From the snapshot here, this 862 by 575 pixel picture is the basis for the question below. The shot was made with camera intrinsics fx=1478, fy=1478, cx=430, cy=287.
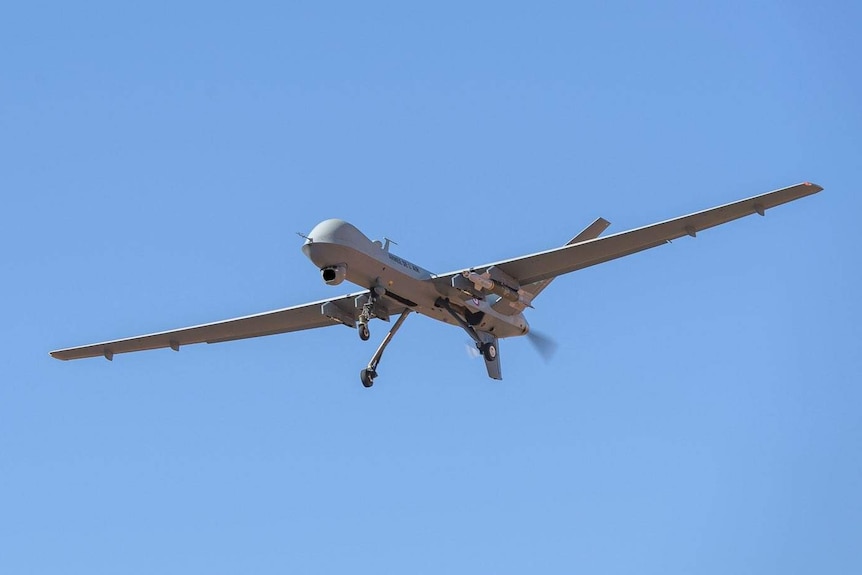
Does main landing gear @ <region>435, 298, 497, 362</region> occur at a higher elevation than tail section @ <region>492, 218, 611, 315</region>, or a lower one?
lower

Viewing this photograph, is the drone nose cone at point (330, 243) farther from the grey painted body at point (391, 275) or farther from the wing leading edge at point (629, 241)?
the wing leading edge at point (629, 241)

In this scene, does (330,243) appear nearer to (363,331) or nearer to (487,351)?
(363,331)

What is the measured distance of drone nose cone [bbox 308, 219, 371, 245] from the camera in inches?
1566

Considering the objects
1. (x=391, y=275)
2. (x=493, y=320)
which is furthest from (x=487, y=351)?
(x=391, y=275)

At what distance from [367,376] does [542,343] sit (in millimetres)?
5917

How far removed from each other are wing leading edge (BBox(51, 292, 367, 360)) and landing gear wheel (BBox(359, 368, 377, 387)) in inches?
109

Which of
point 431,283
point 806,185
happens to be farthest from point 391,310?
point 806,185

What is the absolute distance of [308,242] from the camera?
3969 cm

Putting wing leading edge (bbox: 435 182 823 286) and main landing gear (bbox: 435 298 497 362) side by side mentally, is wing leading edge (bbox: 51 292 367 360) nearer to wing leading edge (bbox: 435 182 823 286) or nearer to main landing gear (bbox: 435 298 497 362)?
main landing gear (bbox: 435 298 497 362)

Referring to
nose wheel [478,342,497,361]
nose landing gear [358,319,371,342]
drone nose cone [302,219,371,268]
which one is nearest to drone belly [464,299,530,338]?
nose wheel [478,342,497,361]

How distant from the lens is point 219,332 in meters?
47.3

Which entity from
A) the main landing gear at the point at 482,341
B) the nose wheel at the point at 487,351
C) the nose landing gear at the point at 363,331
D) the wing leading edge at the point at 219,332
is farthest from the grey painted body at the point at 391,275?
the wing leading edge at the point at 219,332

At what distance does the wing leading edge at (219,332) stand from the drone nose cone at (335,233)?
17.8 feet

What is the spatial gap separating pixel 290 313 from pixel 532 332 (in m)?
7.53
